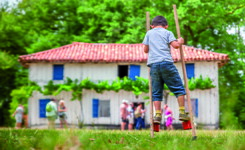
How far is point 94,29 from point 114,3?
2.99m

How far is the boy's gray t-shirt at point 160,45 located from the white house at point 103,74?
20917mm

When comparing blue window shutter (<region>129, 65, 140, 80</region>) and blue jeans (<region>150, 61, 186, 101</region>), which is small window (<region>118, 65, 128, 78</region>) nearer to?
blue window shutter (<region>129, 65, 140, 80</region>)

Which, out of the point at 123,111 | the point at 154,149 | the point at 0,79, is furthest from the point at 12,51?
the point at 154,149

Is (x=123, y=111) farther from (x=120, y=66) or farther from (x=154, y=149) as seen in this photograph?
(x=154, y=149)

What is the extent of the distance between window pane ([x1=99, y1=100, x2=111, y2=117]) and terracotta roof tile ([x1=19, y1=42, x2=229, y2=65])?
3036 millimetres

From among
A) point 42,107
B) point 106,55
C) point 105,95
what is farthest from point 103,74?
point 42,107

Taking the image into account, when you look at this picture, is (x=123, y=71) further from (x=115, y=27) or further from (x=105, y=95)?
(x=115, y=27)

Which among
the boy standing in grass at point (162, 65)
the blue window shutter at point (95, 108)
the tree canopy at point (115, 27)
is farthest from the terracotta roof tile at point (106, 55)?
the boy standing in grass at point (162, 65)

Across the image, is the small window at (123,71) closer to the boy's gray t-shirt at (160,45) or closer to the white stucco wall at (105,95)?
the white stucco wall at (105,95)

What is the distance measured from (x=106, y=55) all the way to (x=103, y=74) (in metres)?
1.37

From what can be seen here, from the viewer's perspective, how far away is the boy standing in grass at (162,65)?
20.2 ft

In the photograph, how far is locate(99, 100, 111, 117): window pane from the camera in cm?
2802

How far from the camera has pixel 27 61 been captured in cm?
2811

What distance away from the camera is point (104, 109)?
1105 inches
